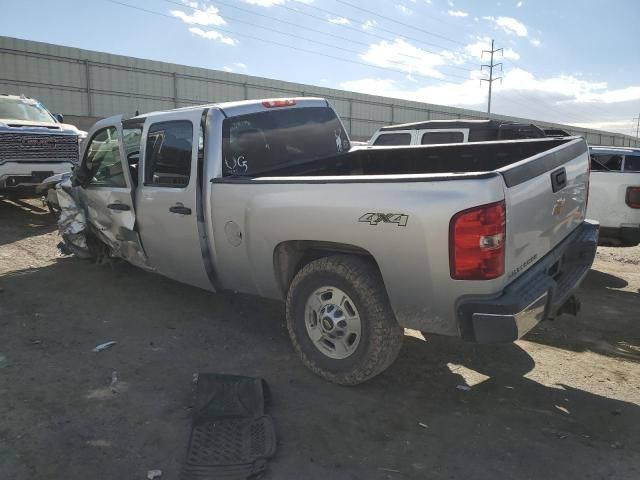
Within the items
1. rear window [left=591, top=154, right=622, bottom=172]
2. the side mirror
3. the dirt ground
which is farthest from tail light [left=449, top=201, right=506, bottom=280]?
rear window [left=591, top=154, right=622, bottom=172]

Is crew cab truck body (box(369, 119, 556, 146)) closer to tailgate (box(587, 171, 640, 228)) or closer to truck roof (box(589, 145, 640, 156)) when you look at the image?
truck roof (box(589, 145, 640, 156))

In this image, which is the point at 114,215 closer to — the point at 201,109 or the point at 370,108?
the point at 201,109

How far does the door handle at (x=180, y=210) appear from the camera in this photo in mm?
4172

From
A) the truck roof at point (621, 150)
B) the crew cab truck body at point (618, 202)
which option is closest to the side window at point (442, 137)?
the truck roof at point (621, 150)

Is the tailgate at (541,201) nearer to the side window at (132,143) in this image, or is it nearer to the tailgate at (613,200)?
the tailgate at (613,200)

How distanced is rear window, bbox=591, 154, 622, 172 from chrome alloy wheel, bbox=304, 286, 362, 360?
5474 mm

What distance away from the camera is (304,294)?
3559mm

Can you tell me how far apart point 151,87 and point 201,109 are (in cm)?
2268

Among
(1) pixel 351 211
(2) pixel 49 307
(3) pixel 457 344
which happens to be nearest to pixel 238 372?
(1) pixel 351 211

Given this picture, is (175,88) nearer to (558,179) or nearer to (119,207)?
(119,207)

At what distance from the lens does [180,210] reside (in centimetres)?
425

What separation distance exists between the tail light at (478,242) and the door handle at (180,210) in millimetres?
2335

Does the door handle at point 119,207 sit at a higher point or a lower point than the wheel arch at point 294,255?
higher

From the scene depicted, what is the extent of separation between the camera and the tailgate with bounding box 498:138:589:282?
2.81 m
